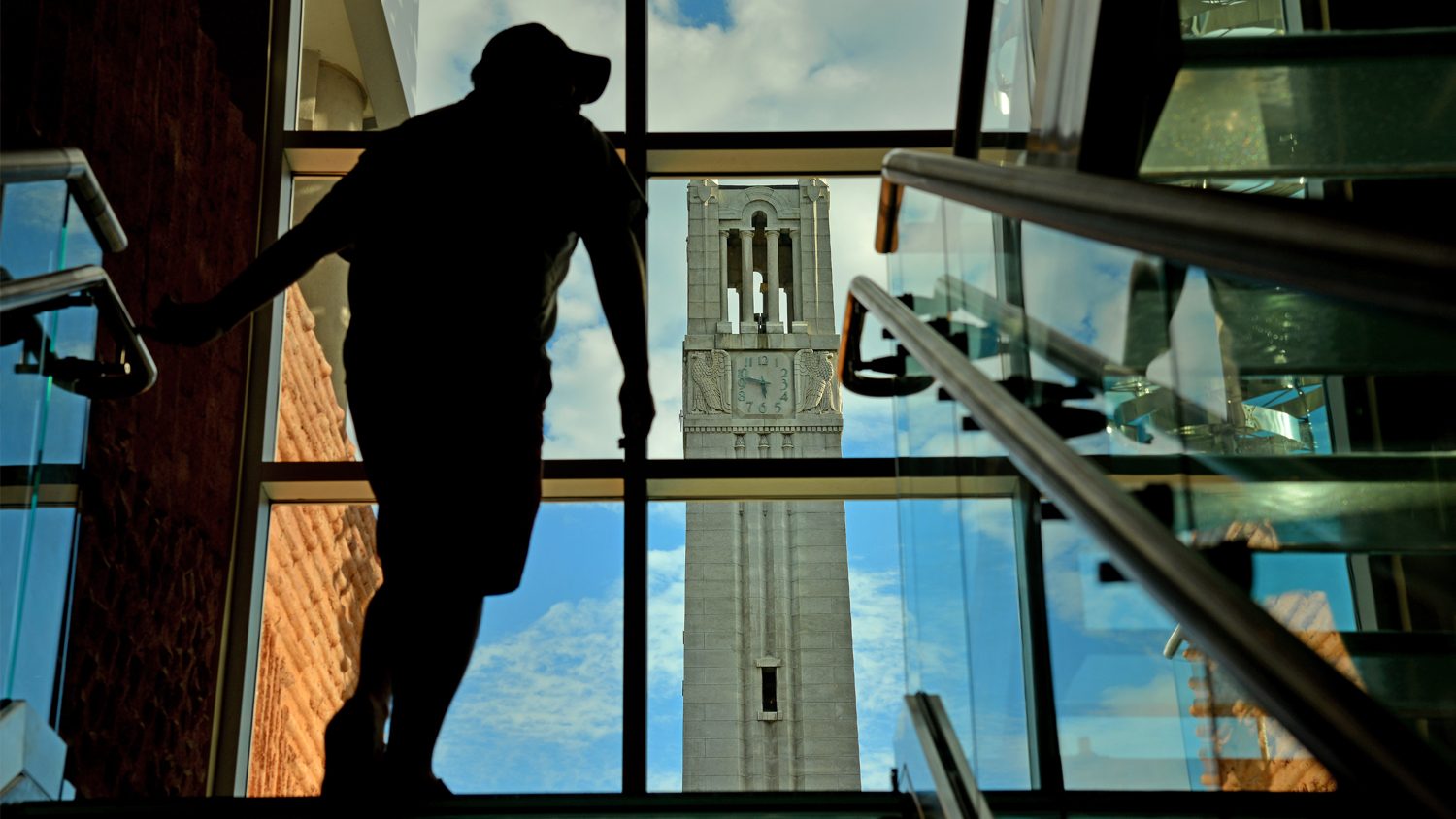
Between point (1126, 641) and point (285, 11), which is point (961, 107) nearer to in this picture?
point (1126, 641)

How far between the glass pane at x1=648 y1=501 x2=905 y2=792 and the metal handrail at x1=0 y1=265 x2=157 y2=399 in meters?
31.9

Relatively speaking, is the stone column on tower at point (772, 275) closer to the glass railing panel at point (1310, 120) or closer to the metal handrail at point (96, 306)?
the metal handrail at point (96, 306)

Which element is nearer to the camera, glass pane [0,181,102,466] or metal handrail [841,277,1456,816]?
metal handrail [841,277,1456,816]

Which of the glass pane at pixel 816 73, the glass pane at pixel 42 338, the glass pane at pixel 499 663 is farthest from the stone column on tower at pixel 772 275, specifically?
the glass pane at pixel 42 338

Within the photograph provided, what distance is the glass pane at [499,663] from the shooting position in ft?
18.9

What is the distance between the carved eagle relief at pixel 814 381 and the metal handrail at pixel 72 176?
111 ft

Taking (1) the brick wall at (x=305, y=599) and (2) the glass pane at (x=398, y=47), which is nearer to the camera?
(1) the brick wall at (x=305, y=599)

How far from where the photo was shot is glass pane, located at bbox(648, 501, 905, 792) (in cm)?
3550

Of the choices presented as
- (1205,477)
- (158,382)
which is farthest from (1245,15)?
(1205,477)

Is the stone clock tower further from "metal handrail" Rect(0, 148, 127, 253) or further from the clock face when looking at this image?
"metal handrail" Rect(0, 148, 127, 253)

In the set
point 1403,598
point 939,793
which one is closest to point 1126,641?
point 939,793

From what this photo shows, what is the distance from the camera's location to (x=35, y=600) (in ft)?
8.43

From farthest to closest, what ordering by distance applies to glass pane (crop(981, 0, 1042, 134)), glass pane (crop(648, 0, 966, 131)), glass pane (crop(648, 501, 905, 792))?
glass pane (crop(648, 501, 905, 792)) → glass pane (crop(648, 0, 966, 131)) → glass pane (crop(981, 0, 1042, 134))

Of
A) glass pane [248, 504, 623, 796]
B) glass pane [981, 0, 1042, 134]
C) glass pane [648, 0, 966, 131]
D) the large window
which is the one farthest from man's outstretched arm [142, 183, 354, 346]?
glass pane [648, 0, 966, 131]
